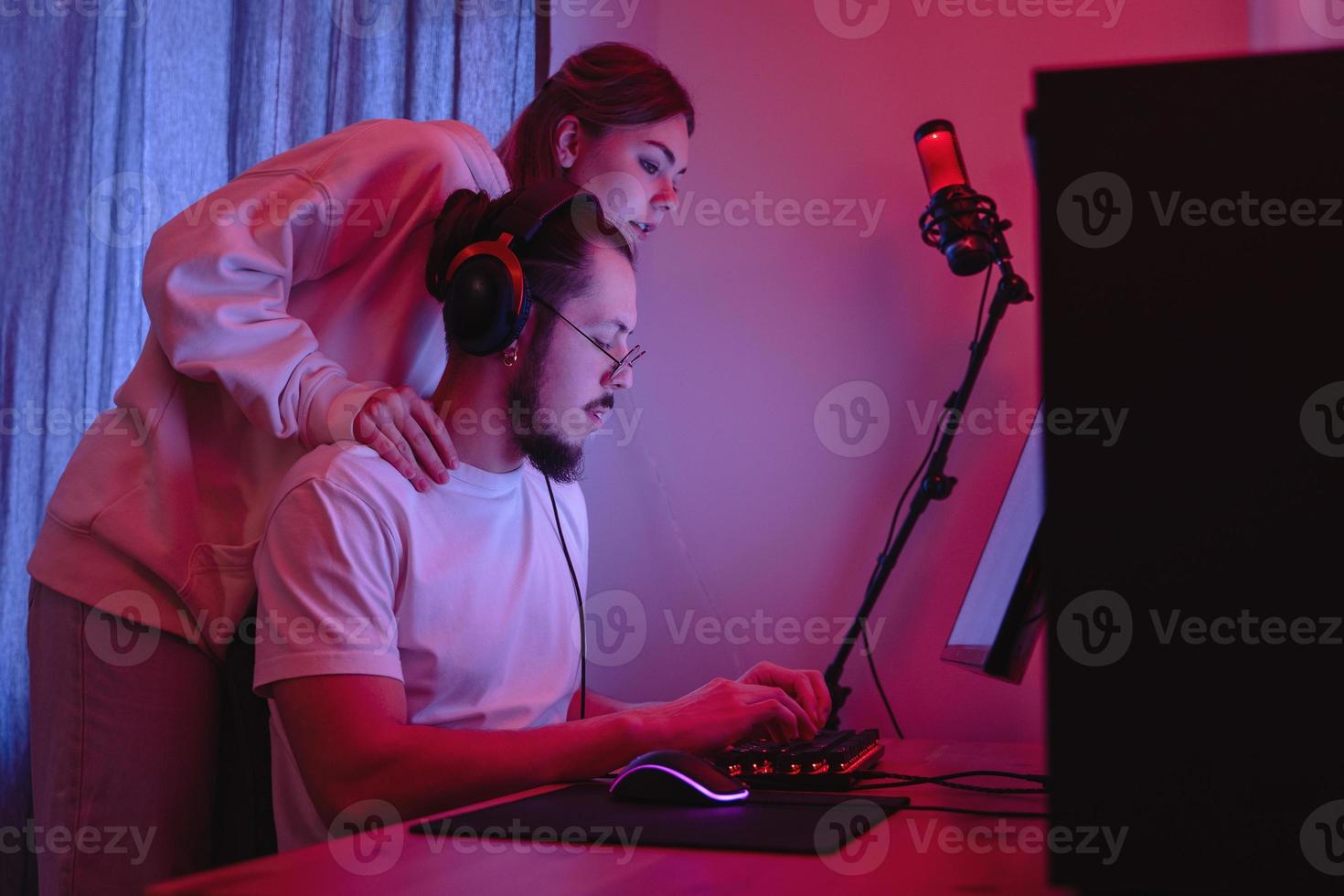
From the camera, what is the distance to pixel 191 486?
4.06 ft

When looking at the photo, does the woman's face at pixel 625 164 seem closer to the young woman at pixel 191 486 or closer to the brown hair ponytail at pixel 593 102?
the brown hair ponytail at pixel 593 102

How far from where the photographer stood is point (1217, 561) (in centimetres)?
46

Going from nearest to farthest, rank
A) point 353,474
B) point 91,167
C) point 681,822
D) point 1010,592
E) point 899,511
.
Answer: point 681,822 → point 1010,592 → point 353,474 → point 91,167 → point 899,511

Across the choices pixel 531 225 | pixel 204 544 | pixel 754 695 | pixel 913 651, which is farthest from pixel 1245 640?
pixel 913 651

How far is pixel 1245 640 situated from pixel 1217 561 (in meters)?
0.03

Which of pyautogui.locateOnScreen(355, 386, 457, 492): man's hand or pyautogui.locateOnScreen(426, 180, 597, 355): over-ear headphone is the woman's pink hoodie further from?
pyautogui.locateOnScreen(426, 180, 597, 355): over-ear headphone

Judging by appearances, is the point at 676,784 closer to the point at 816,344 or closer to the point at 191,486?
the point at 191,486

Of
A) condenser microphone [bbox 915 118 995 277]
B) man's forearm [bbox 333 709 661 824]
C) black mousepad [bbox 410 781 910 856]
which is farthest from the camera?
condenser microphone [bbox 915 118 995 277]

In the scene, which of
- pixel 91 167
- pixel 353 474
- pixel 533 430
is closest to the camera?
pixel 353 474

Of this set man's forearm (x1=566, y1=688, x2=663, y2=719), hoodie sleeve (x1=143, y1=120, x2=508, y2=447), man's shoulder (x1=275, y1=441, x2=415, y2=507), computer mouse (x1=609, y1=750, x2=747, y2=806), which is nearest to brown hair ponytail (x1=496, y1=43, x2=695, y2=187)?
hoodie sleeve (x1=143, y1=120, x2=508, y2=447)

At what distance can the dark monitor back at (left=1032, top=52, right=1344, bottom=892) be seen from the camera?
448 millimetres

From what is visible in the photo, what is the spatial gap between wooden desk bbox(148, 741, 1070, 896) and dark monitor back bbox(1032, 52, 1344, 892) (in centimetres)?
15

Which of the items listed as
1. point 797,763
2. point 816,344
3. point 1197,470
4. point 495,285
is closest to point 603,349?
point 495,285

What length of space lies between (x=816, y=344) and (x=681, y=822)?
1.31m
